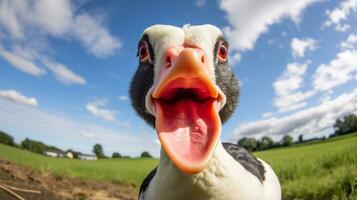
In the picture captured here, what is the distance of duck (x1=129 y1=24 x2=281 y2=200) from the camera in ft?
5.60

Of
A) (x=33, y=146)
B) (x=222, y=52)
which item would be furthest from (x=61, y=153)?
(x=222, y=52)

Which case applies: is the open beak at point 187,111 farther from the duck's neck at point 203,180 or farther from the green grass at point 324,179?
the green grass at point 324,179

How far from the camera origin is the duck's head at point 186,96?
167 centimetres

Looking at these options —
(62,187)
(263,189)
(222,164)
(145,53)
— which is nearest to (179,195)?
(222,164)

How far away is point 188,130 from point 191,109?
174mm

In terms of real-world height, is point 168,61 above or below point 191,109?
above

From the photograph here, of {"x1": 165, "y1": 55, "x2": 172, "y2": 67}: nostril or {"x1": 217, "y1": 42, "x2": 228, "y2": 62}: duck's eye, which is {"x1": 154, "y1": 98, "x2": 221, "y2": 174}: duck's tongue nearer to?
{"x1": 165, "y1": 55, "x2": 172, "y2": 67}: nostril

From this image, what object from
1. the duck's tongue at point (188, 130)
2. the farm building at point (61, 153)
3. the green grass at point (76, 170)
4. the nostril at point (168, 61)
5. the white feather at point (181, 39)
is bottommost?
the green grass at point (76, 170)

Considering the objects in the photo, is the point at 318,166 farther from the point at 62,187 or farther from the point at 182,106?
the point at 182,106

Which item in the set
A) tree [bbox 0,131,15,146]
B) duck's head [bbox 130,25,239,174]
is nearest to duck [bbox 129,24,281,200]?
duck's head [bbox 130,25,239,174]

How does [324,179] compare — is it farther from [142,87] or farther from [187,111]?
[187,111]

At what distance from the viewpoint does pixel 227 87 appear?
2725 millimetres

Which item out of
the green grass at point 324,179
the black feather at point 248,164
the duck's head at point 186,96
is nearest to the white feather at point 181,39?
the duck's head at point 186,96

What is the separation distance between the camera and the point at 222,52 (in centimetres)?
265
